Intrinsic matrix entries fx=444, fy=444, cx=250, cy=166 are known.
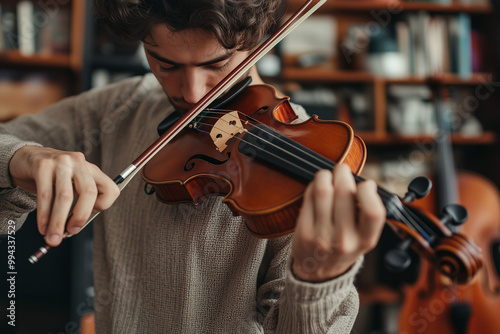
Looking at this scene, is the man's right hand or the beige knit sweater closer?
the man's right hand

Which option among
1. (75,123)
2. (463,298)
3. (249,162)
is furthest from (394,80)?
(249,162)

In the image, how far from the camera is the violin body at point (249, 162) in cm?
61

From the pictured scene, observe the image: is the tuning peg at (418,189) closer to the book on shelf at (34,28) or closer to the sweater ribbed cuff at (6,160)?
the sweater ribbed cuff at (6,160)

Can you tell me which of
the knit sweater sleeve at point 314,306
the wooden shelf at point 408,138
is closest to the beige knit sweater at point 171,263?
the knit sweater sleeve at point 314,306

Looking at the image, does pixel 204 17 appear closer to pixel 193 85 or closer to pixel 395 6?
pixel 193 85

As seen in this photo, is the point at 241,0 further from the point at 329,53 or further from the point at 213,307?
the point at 329,53

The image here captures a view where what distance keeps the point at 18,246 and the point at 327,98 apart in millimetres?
1737

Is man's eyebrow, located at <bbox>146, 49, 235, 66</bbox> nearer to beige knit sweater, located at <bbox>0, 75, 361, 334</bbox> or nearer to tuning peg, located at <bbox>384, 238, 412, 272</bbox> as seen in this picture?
beige knit sweater, located at <bbox>0, 75, 361, 334</bbox>

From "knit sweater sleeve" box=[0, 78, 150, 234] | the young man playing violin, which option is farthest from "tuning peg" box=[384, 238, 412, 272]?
"knit sweater sleeve" box=[0, 78, 150, 234]

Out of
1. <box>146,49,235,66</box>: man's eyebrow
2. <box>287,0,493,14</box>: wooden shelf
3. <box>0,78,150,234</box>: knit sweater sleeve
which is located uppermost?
<box>146,49,235,66</box>: man's eyebrow

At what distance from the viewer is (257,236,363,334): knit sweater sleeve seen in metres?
0.56

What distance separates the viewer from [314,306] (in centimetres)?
58

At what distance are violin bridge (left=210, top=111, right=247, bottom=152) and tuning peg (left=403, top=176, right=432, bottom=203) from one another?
0.94 feet

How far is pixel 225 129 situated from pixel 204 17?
7.5 inches
